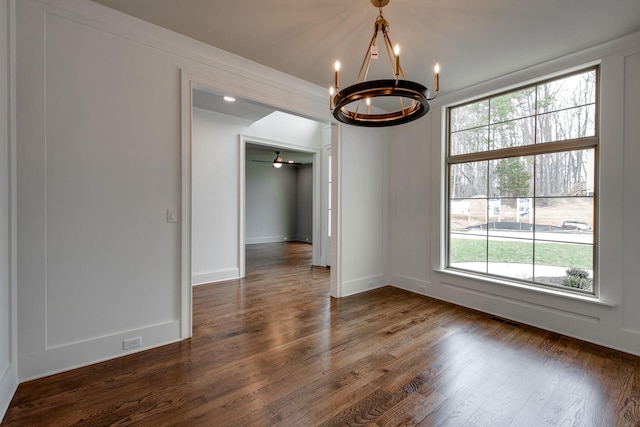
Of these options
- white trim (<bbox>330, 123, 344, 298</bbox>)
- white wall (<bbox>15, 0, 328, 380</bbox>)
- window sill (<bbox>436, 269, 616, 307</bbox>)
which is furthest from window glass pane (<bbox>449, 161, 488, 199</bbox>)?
white wall (<bbox>15, 0, 328, 380</bbox>)

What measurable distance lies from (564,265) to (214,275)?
15.4ft

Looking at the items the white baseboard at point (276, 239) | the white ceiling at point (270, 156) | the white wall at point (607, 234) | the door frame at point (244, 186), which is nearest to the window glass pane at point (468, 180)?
the white wall at point (607, 234)

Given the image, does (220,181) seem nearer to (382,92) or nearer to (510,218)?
(382,92)

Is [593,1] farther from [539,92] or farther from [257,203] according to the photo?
[257,203]

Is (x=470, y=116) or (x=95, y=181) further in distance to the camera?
(x=470, y=116)

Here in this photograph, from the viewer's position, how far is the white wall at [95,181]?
6.73 feet

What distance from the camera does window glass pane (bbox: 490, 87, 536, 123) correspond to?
Answer: 3193 millimetres

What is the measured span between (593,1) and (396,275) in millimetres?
3614

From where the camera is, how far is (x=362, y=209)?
431 centimetres

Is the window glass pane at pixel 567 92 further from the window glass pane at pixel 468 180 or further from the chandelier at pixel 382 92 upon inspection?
the chandelier at pixel 382 92

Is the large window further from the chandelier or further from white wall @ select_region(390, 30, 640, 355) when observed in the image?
the chandelier

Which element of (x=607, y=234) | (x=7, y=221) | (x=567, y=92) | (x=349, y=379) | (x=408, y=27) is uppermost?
(x=408, y=27)

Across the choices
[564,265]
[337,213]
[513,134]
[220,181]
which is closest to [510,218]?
[564,265]

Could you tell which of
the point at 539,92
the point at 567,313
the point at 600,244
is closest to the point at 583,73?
the point at 539,92
